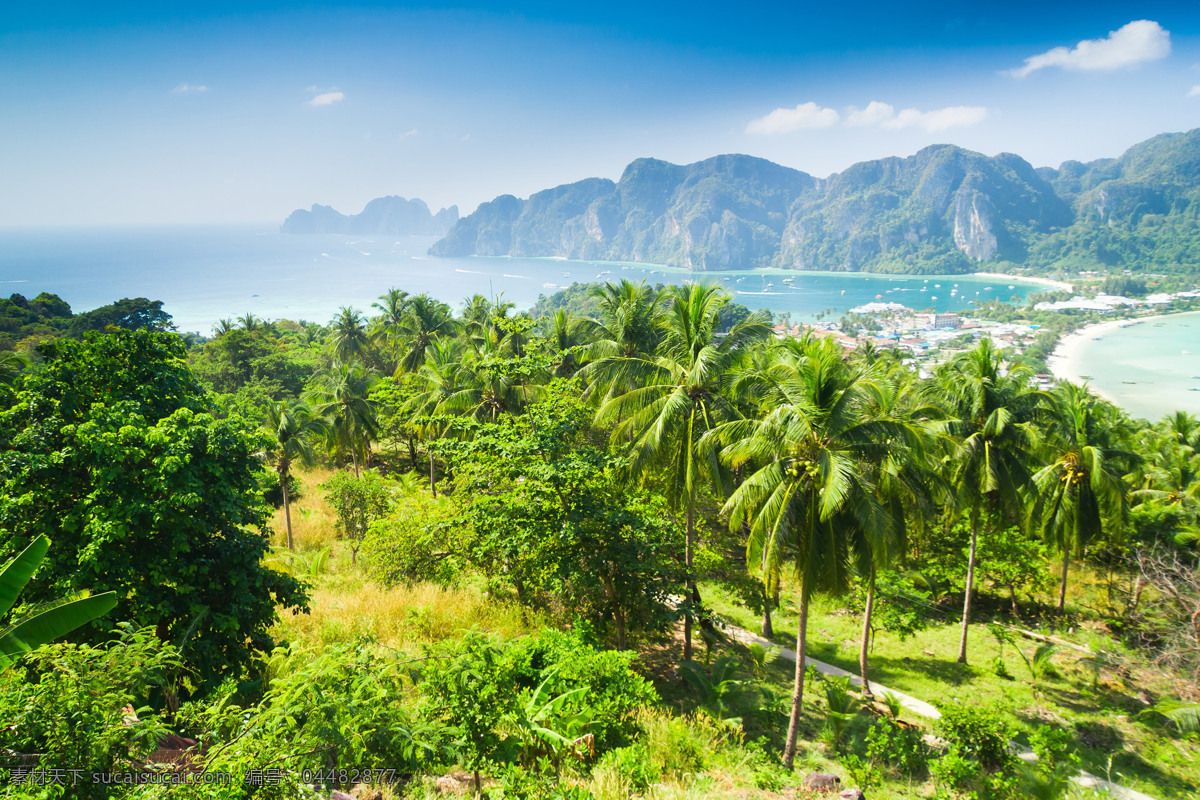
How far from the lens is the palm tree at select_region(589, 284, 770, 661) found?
39.5ft

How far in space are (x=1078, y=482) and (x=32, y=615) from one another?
70.1 ft

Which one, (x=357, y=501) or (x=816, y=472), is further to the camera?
(x=357, y=501)

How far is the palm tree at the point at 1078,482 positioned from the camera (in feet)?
48.8

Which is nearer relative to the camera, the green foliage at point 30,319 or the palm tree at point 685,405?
the palm tree at point 685,405

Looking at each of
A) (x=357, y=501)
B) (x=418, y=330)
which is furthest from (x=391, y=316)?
(x=357, y=501)

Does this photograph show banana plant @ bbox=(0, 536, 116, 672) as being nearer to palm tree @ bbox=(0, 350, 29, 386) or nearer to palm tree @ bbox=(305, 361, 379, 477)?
palm tree @ bbox=(0, 350, 29, 386)

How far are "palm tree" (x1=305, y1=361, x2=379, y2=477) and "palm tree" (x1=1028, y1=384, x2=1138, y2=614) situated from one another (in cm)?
2502

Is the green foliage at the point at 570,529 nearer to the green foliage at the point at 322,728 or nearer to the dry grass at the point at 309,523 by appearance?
the green foliage at the point at 322,728

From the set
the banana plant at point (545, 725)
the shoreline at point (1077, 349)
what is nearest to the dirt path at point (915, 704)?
the banana plant at point (545, 725)

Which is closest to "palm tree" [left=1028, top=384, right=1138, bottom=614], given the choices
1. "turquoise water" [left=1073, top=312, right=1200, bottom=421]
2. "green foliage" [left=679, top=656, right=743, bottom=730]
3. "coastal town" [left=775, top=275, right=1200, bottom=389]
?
"green foliage" [left=679, top=656, right=743, bottom=730]

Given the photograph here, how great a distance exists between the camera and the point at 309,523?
22.8 metres

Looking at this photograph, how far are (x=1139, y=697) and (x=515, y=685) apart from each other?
16.4m

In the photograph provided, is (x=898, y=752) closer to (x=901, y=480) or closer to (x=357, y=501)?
(x=901, y=480)

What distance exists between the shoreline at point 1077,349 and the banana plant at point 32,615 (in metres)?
95.0
